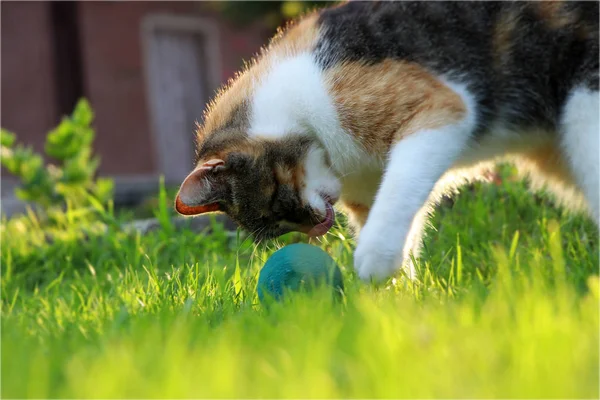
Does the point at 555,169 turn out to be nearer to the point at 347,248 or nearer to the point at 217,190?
the point at 347,248

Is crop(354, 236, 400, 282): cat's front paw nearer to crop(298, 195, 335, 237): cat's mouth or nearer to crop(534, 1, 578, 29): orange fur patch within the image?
crop(298, 195, 335, 237): cat's mouth

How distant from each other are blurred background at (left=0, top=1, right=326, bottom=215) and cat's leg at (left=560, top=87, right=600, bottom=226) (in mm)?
5237

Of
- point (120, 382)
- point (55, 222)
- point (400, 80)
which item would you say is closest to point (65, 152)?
point (55, 222)

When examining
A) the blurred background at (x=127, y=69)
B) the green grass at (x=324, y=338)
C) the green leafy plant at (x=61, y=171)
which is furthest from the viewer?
the blurred background at (x=127, y=69)

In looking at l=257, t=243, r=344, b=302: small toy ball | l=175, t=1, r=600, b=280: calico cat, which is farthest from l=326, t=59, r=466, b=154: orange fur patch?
l=257, t=243, r=344, b=302: small toy ball

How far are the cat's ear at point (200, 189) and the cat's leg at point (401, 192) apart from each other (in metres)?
0.57

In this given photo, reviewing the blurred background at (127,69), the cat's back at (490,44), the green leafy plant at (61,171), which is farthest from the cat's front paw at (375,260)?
the blurred background at (127,69)

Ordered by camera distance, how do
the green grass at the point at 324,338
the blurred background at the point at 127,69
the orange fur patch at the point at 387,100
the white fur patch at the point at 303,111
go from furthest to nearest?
the blurred background at the point at 127,69 < the white fur patch at the point at 303,111 < the orange fur patch at the point at 387,100 < the green grass at the point at 324,338

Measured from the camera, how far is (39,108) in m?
8.13

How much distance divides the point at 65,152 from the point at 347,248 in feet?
8.48

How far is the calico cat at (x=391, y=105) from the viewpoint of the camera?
7.42 ft

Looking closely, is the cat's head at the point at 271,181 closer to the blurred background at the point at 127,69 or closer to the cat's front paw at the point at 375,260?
the cat's front paw at the point at 375,260

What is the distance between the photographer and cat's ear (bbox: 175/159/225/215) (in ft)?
7.36

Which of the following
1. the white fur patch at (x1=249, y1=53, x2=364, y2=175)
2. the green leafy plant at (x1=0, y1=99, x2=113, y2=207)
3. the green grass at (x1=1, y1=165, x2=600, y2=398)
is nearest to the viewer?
the green grass at (x1=1, y1=165, x2=600, y2=398)
